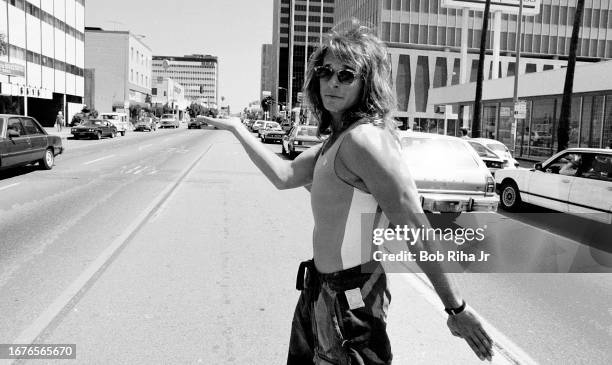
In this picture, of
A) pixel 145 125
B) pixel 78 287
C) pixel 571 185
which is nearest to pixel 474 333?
pixel 78 287

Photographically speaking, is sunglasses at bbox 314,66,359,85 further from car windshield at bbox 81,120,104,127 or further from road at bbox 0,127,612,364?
car windshield at bbox 81,120,104,127

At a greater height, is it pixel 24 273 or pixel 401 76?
pixel 401 76

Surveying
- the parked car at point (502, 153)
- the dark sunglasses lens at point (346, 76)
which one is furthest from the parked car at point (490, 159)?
the dark sunglasses lens at point (346, 76)

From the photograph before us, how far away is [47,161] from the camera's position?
56.7ft

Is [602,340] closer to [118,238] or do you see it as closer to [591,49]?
[118,238]

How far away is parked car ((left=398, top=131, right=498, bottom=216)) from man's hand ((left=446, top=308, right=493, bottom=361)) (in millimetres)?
7343

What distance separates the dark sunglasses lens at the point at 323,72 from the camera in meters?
2.13

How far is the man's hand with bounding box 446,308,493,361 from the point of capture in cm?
182

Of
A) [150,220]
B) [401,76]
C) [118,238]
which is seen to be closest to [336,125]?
[118,238]

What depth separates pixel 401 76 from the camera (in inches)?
3004

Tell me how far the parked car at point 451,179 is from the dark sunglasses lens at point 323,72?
7.17 metres

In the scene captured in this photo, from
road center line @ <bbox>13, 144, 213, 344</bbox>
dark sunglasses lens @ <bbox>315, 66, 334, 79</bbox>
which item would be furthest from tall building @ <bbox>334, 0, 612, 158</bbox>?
dark sunglasses lens @ <bbox>315, 66, 334, 79</bbox>

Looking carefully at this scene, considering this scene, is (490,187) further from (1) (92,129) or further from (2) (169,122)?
(2) (169,122)

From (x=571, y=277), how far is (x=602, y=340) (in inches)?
98.5
